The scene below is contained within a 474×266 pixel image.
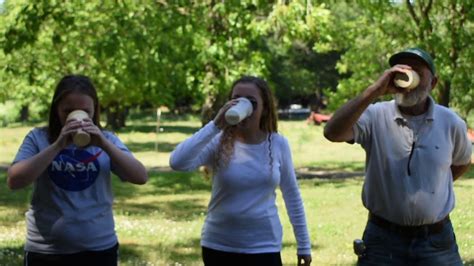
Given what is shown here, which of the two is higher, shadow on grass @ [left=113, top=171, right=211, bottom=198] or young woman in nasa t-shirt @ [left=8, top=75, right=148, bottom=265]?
young woman in nasa t-shirt @ [left=8, top=75, right=148, bottom=265]

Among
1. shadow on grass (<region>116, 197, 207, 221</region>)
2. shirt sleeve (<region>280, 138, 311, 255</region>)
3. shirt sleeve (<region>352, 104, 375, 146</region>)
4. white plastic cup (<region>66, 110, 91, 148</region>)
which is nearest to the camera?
white plastic cup (<region>66, 110, 91, 148</region>)

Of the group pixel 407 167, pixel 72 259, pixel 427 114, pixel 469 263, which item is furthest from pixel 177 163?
pixel 469 263

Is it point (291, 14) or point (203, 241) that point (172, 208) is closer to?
point (291, 14)

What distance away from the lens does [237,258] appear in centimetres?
393

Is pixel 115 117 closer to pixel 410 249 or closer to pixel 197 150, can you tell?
pixel 197 150

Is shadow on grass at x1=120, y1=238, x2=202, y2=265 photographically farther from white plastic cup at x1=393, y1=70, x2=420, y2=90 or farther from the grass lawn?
white plastic cup at x1=393, y1=70, x2=420, y2=90

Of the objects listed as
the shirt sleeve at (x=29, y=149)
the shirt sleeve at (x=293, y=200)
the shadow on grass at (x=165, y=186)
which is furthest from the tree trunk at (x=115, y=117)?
the shirt sleeve at (x=29, y=149)

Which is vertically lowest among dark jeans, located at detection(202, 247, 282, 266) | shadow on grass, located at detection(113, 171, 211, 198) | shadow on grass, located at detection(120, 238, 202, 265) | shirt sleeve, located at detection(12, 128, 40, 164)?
shadow on grass, located at detection(113, 171, 211, 198)

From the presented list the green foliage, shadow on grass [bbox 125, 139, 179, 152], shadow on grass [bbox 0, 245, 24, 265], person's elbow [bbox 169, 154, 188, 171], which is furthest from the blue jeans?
shadow on grass [bbox 125, 139, 179, 152]

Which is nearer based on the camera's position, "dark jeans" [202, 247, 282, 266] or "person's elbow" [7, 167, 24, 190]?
"person's elbow" [7, 167, 24, 190]

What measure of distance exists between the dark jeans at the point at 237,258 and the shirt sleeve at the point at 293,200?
0.23 m

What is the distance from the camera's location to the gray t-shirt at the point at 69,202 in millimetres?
3691

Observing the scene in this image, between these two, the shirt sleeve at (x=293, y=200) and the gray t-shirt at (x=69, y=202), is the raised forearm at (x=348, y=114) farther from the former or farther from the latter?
the gray t-shirt at (x=69, y=202)

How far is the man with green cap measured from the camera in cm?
384
